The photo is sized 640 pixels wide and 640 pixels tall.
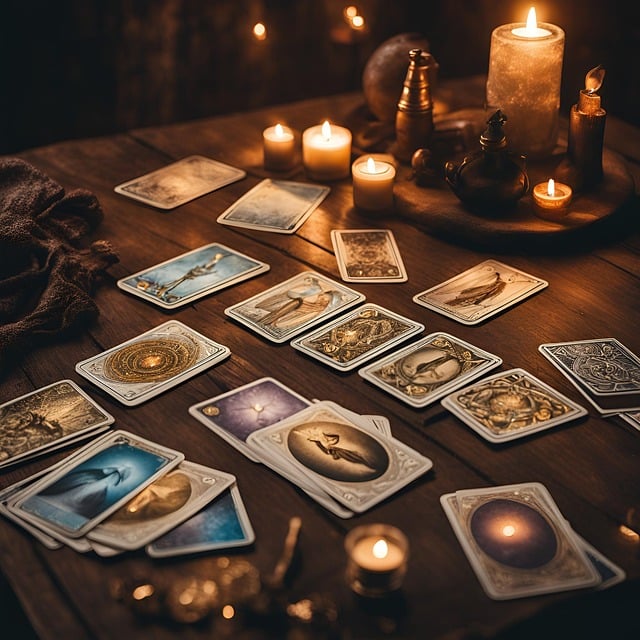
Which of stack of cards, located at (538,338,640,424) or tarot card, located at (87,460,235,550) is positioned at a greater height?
tarot card, located at (87,460,235,550)

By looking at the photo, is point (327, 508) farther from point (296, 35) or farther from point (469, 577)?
point (296, 35)

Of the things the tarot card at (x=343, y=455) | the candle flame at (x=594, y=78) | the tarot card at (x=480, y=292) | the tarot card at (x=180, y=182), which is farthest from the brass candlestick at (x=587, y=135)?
the tarot card at (x=343, y=455)

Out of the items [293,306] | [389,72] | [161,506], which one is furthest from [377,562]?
[389,72]

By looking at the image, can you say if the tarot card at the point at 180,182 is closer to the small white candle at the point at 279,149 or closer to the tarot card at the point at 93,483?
the small white candle at the point at 279,149

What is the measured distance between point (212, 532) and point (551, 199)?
106 centimetres

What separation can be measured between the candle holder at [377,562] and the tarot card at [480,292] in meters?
0.65

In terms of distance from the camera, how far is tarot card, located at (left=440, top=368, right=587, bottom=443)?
51.8 inches

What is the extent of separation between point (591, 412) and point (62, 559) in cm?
82

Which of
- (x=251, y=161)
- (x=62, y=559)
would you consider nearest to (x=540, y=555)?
(x=62, y=559)

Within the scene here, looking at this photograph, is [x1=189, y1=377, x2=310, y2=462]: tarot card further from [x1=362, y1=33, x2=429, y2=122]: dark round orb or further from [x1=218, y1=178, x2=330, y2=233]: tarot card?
[x1=362, y1=33, x2=429, y2=122]: dark round orb

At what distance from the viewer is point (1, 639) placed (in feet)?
5.46

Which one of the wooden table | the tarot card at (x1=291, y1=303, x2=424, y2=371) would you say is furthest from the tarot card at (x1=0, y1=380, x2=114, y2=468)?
the tarot card at (x1=291, y1=303, x2=424, y2=371)

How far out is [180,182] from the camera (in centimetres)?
214

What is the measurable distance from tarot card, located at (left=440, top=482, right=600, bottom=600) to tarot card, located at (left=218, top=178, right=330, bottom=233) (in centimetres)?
92
